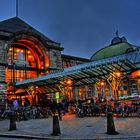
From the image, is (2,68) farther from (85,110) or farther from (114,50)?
(114,50)

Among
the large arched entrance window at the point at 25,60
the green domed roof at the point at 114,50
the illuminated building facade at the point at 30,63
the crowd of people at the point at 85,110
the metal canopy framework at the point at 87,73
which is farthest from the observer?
the green domed roof at the point at 114,50

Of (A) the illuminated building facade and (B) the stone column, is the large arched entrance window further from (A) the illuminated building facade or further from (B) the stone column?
(B) the stone column

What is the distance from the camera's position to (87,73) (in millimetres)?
22344

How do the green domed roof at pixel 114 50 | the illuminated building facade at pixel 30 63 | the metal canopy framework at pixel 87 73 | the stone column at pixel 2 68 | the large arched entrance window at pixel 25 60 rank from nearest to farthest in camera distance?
the metal canopy framework at pixel 87 73 → the stone column at pixel 2 68 → the illuminated building facade at pixel 30 63 → the large arched entrance window at pixel 25 60 → the green domed roof at pixel 114 50

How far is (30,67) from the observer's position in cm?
3472

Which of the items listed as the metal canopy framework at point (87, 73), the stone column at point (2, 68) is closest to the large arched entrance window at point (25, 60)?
the stone column at point (2, 68)

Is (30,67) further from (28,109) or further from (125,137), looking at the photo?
(125,137)

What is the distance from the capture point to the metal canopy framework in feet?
63.3

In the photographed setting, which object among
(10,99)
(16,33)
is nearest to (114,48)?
(16,33)

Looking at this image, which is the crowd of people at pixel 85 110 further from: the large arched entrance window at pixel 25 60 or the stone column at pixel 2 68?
the large arched entrance window at pixel 25 60

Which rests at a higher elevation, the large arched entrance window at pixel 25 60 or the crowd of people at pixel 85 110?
the large arched entrance window at pixel 25 60

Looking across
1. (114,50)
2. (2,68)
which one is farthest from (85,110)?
(114,50)

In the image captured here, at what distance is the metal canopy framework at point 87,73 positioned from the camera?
63.3 feet

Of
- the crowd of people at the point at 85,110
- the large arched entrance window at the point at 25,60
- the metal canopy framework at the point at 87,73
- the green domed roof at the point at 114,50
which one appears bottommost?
the crowd of people at the point at 85,110
